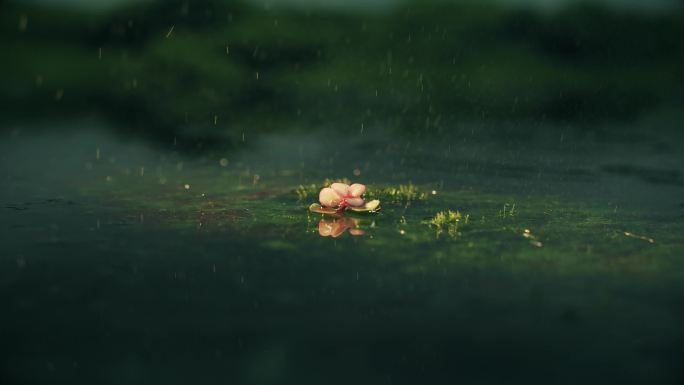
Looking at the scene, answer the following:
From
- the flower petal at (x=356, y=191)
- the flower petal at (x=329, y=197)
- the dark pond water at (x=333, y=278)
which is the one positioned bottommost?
Answer: the dark pond water at (x=333, y=278)

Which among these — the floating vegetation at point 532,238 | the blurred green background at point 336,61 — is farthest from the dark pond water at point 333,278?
the blurred green background at point 336,61

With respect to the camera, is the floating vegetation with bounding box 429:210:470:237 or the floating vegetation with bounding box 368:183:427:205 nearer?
the floating vegetation with bounding box 429:210:470:237

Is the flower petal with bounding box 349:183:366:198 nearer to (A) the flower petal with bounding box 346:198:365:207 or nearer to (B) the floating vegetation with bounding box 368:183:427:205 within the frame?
(A) the flower petal with bounding box 346:198:365:207

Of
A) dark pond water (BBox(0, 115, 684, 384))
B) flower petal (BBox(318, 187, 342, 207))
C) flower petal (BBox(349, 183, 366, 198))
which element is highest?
flower petal (BBox(349, 183, 366, 198))

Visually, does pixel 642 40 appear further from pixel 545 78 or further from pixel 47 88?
pixel 47 88

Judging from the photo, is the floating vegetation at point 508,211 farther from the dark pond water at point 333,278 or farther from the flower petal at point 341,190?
the flower petal at point 341,190

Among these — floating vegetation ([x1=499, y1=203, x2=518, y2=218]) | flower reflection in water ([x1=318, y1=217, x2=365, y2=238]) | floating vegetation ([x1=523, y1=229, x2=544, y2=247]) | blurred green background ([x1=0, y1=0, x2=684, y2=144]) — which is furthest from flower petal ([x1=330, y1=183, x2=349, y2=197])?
blurred green background ([x1=0, y1=0, x2=684, y2=144])

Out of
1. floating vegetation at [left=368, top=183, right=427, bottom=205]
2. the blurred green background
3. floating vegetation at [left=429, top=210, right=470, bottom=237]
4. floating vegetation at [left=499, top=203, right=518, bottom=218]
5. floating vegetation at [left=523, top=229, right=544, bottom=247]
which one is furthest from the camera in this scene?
the blurred green background
